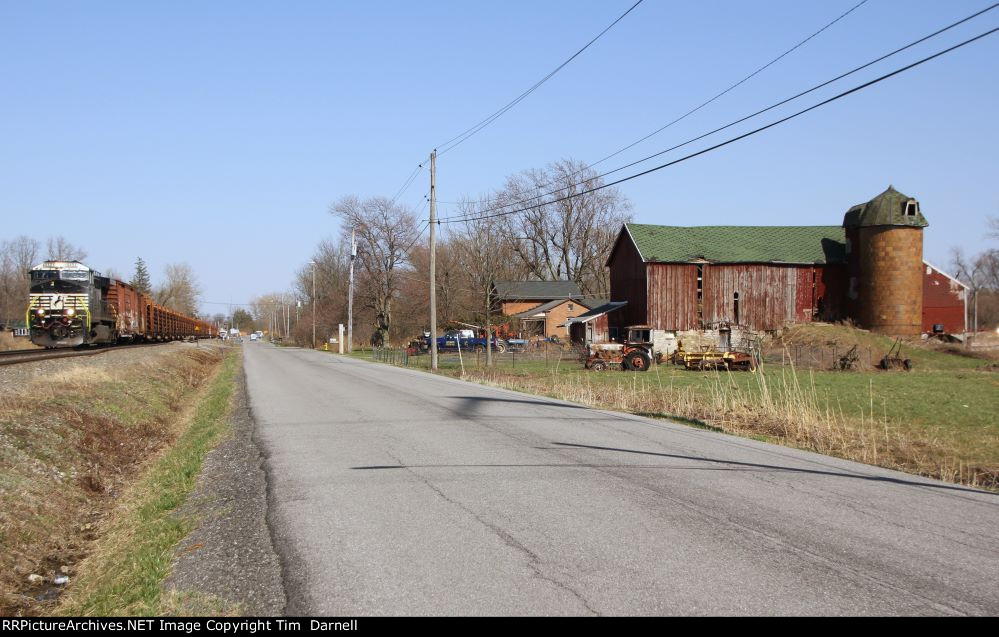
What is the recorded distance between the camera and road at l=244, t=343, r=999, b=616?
4.70 metres

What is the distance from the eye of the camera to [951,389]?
96.0ft

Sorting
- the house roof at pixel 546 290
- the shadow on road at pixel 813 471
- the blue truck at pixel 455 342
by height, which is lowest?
the shadow on road at pixel 813 471

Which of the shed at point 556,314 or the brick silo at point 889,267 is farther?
the shed at point 556,314

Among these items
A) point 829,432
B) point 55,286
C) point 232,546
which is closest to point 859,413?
point 829,432

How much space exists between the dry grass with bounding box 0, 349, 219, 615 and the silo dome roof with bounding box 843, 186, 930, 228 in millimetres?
49558

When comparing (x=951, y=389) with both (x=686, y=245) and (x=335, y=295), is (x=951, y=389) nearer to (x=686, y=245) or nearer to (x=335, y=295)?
(x=686, y=245)

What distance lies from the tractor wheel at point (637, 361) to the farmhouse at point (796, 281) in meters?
10.7

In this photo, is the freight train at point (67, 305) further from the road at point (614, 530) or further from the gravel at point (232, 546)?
the gravel at point (232, 546)

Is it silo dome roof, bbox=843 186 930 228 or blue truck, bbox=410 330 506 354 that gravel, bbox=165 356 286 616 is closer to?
blue truck, bbox=410 330 506 354

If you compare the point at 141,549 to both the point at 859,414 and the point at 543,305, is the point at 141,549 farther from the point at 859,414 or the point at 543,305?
the point at 543,305

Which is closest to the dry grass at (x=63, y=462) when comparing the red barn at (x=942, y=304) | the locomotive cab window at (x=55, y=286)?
the locomotive cab window at (x=55, y=286)

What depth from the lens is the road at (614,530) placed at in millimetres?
4699

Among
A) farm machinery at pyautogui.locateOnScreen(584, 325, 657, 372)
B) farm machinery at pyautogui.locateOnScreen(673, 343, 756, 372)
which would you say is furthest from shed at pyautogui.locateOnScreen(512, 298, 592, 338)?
farm machinery at pyautogui.locateOnScreen(673, 343, 756, 372)

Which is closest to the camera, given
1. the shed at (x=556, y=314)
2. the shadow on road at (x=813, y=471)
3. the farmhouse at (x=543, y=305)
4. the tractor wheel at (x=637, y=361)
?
the shadow on road at (x=813, y=471)
